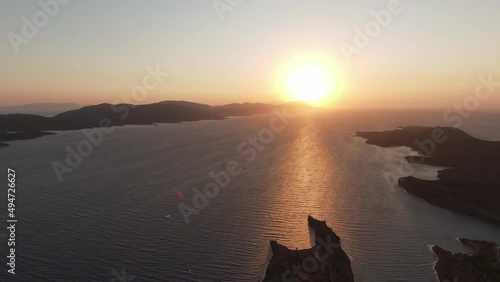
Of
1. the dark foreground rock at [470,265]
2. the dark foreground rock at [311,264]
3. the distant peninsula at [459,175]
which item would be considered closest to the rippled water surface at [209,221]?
the dark foreground rock at [470,265]

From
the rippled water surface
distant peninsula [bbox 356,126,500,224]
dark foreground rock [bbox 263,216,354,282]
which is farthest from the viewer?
distant peninsula [bbox 356,126,500,224]

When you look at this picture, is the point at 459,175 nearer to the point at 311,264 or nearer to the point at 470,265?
the point at 470,265

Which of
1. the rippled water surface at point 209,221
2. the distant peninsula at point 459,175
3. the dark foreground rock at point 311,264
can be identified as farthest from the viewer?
the distant peninsula at point 459,175

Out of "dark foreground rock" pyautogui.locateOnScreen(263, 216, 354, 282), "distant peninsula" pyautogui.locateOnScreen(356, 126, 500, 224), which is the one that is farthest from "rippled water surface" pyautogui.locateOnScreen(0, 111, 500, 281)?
"distant peninsula" pyautogui.locateOnScreen(356, 126, 500, 224)

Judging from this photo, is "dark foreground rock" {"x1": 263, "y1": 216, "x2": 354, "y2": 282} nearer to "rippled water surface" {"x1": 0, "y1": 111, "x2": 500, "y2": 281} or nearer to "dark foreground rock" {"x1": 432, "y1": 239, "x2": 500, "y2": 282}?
"rippled water surface" {"x1": 0, "y1": 111, "x2": 500, "y2": 281}

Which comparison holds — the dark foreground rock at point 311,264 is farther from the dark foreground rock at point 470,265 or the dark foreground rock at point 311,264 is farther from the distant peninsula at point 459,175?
the distant peninsula at point 459,175
